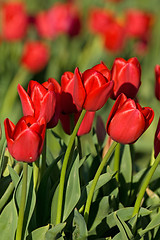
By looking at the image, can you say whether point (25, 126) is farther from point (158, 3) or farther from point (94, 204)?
point (158, 3)

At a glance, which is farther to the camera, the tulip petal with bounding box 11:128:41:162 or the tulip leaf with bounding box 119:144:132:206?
the tulip leaf with bounding box 119:144:132:206

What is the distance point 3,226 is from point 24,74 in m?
1.97

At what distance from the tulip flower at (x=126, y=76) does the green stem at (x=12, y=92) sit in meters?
1.32

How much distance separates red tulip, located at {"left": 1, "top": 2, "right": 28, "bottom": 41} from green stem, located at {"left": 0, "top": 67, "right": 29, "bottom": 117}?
0.21 metres

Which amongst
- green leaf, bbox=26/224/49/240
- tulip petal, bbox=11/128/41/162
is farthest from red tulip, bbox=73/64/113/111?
green leaf, bbox=26/224/49/240

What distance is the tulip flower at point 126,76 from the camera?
2.65ft

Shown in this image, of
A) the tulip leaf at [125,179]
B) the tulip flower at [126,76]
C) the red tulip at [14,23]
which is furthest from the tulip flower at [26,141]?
the red tulip at [14,23]

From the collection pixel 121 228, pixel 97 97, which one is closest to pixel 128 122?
pixel 97 97

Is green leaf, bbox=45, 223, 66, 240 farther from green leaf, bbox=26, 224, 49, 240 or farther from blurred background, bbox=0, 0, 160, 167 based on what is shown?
blurred background, bbox=0, 0, 160, 167

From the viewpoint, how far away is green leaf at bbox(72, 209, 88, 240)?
2.34 ft

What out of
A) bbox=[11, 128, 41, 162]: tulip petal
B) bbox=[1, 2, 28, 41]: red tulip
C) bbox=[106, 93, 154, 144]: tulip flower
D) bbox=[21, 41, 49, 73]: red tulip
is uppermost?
bbox=[1, 2, 28, 41]: red tulip

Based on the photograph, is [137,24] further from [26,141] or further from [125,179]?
[26,141]

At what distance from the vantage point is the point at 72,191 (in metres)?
0.78

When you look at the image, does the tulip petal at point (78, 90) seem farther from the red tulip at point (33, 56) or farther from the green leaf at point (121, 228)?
the red tulip at point (33, 56)
